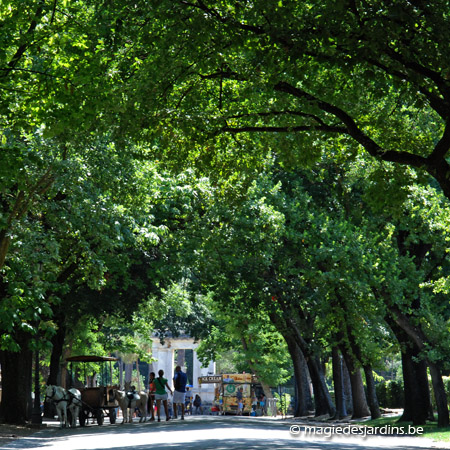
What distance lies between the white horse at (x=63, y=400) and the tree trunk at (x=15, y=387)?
79 centimetres

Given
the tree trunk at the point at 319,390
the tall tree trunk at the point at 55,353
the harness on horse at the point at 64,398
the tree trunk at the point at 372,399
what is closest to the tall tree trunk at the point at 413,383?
the tree trunk at the point at 372,399

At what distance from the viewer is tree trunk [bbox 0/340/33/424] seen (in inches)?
1014

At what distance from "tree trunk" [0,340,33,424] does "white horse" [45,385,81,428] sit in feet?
2.60

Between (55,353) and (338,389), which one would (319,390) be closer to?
(338,389)

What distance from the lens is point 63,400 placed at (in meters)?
26.1

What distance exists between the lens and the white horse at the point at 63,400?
25.6 meters

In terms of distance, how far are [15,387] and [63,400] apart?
61.3 inches

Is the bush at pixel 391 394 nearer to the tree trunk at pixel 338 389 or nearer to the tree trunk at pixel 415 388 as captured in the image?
the tree trunk at pixel 338 389

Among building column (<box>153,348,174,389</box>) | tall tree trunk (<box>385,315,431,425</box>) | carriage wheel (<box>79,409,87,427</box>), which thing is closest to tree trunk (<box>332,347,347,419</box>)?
tall tree trunk (<box>385,315,431,425</box>)

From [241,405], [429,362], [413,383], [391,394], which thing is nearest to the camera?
[429,362]

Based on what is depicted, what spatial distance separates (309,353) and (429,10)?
24631 mm

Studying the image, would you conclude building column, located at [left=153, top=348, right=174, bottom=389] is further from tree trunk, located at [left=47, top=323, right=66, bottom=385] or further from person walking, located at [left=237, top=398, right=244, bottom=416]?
tree trunk, located at [left=47, top=323, right=66, bottom=385]

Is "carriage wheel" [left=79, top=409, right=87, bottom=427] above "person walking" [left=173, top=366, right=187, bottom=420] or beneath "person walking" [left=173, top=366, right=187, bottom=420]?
beneath

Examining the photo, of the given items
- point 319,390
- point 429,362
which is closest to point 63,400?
point 429,362
